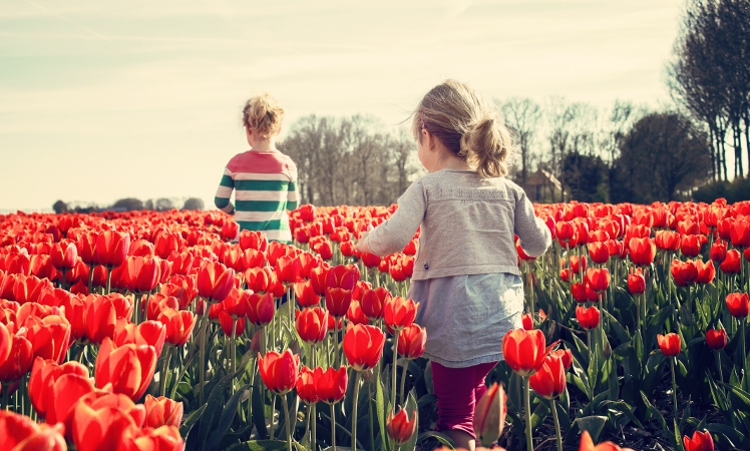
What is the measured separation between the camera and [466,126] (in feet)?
11.2

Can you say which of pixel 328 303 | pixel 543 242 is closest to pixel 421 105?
pixel 543 242

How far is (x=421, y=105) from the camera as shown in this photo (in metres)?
3.56

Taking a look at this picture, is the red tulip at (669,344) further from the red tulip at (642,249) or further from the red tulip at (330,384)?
the red tulip at (330,384)

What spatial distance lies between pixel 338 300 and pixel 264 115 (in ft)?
10.9

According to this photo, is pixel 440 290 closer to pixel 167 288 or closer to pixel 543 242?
pixel 543 242

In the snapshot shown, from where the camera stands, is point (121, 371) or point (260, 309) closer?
point (121, 371)

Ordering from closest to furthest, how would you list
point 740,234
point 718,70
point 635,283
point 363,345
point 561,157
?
point 363,345 < point 635,283 < point 740,234 < point 718,70 < point 561,157

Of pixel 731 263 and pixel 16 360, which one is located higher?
pixel 16 360

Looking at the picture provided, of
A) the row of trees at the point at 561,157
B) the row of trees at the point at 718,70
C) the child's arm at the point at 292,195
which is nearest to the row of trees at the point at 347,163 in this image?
the row of trees at the point at 561,157

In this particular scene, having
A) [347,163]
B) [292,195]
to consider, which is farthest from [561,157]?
[292,195]

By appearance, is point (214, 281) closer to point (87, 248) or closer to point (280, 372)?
point (87, 248)

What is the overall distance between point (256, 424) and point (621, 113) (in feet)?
168

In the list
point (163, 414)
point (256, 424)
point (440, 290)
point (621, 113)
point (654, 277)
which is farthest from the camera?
point (621, 113)

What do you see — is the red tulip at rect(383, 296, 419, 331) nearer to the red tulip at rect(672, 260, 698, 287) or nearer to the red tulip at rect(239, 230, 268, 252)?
the red tulip at rect(239, 230, 268, 252)
